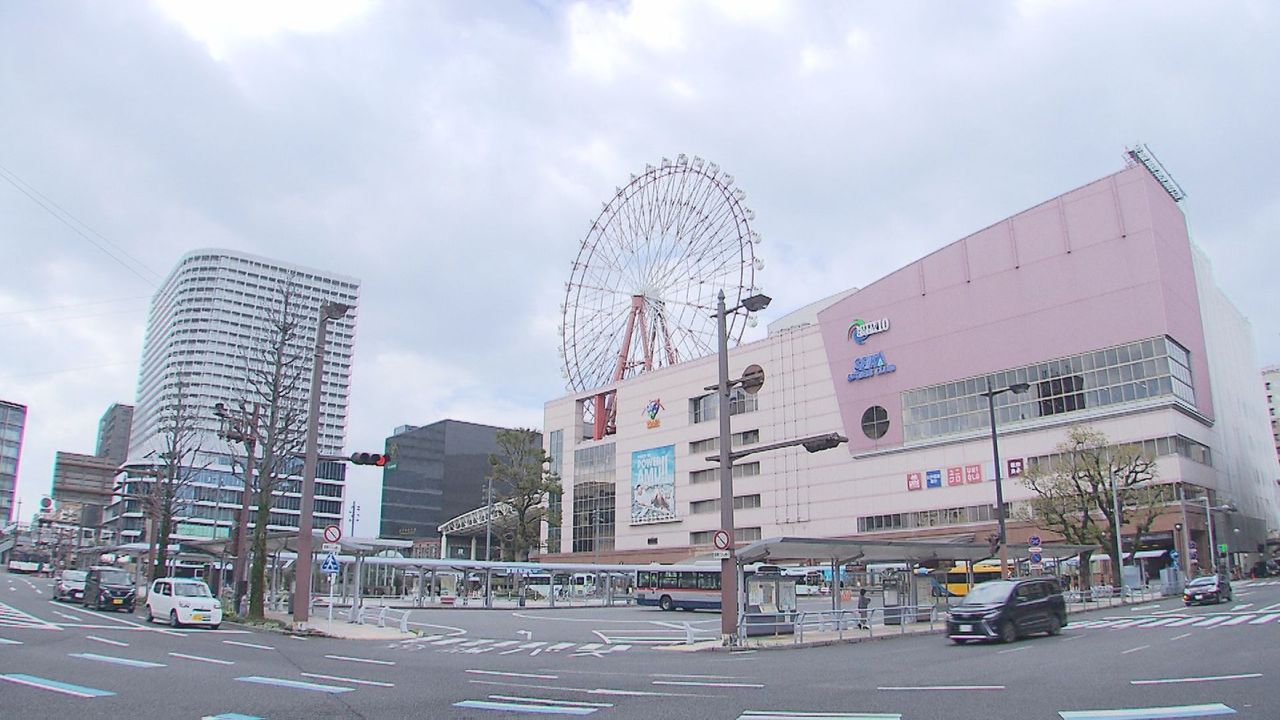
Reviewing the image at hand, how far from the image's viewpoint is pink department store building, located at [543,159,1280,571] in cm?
5712

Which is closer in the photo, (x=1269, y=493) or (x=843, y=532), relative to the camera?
(x=843, y=532)

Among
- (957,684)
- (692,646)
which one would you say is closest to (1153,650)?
(957,684)

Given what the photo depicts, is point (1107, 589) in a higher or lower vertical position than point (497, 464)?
lower

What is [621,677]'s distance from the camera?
14.9 meters

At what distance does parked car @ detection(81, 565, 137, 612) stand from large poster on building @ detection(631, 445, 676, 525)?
5478 cm

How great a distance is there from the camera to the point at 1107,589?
45844 mm

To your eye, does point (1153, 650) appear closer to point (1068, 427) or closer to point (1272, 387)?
point (1068, 427)

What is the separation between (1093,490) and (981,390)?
616 inches

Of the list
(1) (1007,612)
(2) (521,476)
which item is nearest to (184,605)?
(1) (1007,612)

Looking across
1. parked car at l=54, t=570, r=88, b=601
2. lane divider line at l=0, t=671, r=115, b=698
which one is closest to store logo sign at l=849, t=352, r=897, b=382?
parked car at l=54, t=570, r=88, b=601

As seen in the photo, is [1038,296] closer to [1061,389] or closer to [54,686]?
[1061,389]

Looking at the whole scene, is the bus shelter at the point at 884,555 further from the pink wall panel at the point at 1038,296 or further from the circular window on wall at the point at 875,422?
the circular window on wall at the point at 875,422

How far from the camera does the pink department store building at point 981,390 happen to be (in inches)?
2249

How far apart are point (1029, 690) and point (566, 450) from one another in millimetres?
87574
